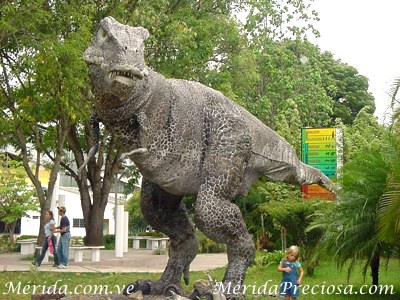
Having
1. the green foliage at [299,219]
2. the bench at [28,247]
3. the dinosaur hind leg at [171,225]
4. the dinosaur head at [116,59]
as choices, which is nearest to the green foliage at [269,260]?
the green foliage at [299,219]

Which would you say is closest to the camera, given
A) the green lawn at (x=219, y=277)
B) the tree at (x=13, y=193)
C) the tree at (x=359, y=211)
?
the tree at (x=359, y=211)

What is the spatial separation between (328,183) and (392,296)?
7.76 feet

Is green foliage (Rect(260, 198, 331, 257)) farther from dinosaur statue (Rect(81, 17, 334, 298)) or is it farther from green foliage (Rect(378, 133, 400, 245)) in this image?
dinosaur statue (Rect(81, 17, 334, 298))

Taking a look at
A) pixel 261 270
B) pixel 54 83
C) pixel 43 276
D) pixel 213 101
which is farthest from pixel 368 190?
pixel 54 83

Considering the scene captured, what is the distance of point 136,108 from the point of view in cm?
625

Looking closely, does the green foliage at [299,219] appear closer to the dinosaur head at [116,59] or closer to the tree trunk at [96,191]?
the dinosaur head at [116,59]

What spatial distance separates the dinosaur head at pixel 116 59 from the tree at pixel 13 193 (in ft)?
71.0

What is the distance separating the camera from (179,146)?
655cm

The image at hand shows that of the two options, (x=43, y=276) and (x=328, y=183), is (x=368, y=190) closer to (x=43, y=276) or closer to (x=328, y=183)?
(x=328, y=183)

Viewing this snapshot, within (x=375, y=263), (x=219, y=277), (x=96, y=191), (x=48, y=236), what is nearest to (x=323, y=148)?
(x=219, y=277)

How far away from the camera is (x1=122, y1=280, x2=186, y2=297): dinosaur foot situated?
7121 millimetres

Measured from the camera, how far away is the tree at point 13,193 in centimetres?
2703

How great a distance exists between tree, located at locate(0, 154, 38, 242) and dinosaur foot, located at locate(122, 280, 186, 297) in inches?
811

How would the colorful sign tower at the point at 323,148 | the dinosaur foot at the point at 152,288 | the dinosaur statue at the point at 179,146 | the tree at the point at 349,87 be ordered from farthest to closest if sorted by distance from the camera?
the tree at the point at 349,87 < the colorful sign tower at the point at 323,148 < the dinosaur foot at the point at 152,288 < the dinosaur statue at the point at 179,146
